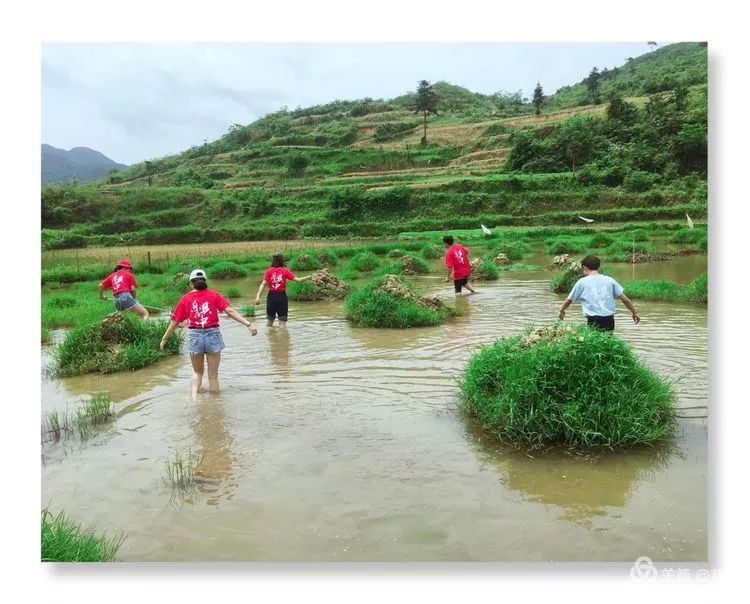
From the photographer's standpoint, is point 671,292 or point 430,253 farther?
point 430,253

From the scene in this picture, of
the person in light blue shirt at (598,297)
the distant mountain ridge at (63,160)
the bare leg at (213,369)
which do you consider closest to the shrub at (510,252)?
the distant mountain ridge at (63,160)

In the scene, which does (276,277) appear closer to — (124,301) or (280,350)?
(280,350)

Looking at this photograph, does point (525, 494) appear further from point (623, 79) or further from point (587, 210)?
point (623, 79)

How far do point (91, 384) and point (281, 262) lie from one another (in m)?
3.48

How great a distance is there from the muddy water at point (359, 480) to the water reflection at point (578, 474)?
0.01m

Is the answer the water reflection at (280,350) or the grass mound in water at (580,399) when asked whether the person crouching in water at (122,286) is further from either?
the grass mound in water at (580,399)

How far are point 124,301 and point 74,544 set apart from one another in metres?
6.19

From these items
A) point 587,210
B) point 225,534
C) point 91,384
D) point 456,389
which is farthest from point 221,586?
point 587,210

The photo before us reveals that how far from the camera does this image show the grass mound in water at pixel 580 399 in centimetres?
463

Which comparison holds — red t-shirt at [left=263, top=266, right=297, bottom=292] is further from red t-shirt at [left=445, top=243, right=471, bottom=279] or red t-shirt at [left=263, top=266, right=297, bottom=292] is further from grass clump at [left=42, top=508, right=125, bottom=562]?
grass clump at [left=42, top=508, right=125, bottom=562]

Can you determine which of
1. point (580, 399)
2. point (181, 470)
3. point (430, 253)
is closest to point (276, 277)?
point (181, 470)

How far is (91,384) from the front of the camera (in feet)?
23.7

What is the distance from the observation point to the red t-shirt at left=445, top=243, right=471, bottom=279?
12711 millimetres

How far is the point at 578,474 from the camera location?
A: 4336 mm
